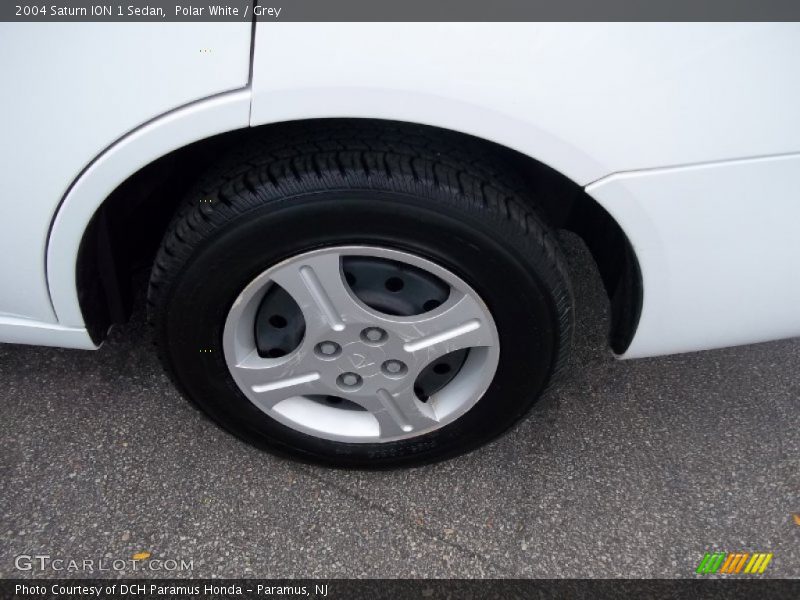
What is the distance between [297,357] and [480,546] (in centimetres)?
63

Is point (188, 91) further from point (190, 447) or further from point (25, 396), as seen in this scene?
point (25, 396)

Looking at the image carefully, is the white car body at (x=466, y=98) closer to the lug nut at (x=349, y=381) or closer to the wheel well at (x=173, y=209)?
the wheel well at (x=173, y=209)

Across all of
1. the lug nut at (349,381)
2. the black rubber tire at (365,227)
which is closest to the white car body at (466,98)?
the black rubber tire at (365,227)

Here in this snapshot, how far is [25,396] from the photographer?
6.23ft

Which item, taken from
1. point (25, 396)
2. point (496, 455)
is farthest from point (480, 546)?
point (25, 396)

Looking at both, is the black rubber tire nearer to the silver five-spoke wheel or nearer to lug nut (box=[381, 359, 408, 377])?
the silver five-spoke wheel

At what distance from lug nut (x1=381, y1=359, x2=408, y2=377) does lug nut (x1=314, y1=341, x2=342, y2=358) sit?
0.11 metres

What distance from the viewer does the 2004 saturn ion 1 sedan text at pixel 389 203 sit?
1.16 meters

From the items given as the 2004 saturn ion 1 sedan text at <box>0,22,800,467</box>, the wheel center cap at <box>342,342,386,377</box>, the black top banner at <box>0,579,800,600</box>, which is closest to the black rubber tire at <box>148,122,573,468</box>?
the 2004 saturn ion 1 sedan text at <box>0,22,800,467</box>

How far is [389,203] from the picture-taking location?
1.31m
